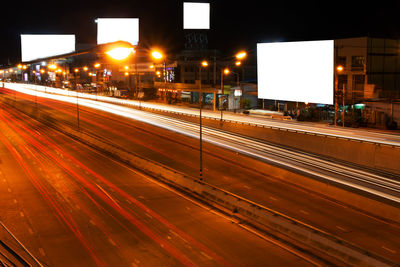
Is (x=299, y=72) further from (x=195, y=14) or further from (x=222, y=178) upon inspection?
(x=195, y=14)

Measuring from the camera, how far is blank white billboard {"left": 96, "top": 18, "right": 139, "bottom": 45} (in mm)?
80250

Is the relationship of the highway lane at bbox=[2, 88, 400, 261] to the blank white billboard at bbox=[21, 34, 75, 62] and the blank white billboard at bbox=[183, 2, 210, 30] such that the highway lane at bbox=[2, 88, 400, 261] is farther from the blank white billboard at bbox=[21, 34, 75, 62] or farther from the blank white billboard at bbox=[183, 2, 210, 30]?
the blank white billboard at bbox=[21, 34, 75, 62]

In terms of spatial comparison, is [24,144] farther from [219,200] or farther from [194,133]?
[219,200]

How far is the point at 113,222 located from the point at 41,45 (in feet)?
285

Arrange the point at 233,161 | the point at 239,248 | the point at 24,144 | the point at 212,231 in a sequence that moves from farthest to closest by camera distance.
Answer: the point at 24,144, the point at 233,161, the point at 212,231, the point at 239,248

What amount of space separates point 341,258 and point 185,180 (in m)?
11.0

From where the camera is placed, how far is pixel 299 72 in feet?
132

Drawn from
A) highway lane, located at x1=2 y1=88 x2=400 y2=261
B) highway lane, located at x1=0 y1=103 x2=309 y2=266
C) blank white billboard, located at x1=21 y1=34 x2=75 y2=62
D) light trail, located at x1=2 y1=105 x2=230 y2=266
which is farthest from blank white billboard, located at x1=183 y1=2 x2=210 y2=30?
blank white billboard, located at x1=21 y1=34 x2=75 y2=62

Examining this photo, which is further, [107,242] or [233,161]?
[233,161]

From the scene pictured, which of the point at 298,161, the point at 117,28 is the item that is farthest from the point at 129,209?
the point at 117,28

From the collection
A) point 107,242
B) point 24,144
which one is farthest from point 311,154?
point 24,144

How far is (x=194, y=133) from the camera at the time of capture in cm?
3866

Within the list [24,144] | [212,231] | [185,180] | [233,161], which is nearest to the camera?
[212,231]

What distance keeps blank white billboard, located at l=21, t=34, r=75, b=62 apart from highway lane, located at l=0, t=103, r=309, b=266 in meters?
71.9
